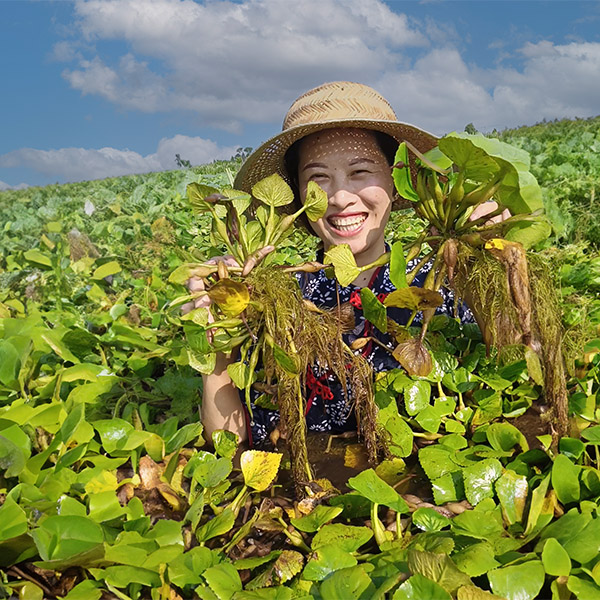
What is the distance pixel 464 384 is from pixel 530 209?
1.96 ft

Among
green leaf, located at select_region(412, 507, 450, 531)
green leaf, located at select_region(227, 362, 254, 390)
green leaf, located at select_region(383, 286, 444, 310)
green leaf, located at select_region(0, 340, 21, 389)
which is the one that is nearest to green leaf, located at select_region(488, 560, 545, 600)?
green leaf, located at select_region(412, 507, 450, 531)

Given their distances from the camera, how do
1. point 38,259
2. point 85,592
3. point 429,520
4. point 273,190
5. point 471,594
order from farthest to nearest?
1. point 38,259
2. point 273,190
3. point 429,520
4. point 85,592
5. point 471,594

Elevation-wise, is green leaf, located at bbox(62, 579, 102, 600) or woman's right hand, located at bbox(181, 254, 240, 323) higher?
woman's right hand, located at bbox(181, 254, 240, 323)

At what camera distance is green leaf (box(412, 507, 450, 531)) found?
128 centimetres

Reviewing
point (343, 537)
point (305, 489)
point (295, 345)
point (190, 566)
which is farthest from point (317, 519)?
point (295, 345)

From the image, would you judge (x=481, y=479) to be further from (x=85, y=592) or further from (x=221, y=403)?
(x=85, y=592)

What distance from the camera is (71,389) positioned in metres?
2.15

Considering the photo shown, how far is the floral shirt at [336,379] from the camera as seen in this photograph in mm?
1738

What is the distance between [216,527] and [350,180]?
41.9 inches

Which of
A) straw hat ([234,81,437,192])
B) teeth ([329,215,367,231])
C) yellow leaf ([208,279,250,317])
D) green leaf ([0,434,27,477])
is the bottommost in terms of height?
green leaf ([0,434,27,477])

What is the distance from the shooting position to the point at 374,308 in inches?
53.7

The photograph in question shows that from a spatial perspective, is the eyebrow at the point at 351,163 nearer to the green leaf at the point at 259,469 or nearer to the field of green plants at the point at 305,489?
the field of green plants at the point at 305,489

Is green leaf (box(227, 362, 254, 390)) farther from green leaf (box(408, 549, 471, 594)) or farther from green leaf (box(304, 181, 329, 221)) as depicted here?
green leaf (box(408, 549, 471, 594))

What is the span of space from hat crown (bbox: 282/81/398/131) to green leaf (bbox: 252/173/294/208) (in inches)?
12.2
